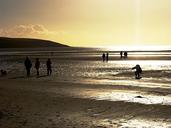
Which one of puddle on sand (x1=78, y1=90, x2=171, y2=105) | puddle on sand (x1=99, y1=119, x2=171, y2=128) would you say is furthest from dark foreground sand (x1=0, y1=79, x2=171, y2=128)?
puddle on sand (x1=78, y1=90, x2=171, y2=105)

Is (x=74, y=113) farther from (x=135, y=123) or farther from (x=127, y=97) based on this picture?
(x=127, y=97)

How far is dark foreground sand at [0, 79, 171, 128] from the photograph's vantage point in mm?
13648

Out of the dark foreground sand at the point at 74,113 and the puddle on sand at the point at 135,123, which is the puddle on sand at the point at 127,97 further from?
the puddle on sand at the point at 135,123

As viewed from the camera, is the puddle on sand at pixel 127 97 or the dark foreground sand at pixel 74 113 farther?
the puddle on sand at pixel 127 97

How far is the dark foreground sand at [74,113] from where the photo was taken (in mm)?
13648

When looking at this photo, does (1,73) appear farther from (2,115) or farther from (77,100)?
(2,115)

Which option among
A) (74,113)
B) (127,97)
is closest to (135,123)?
(74,113)

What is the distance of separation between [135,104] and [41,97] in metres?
5.31

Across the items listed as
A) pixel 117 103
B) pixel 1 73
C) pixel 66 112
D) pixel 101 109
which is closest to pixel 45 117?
pixel 66 112

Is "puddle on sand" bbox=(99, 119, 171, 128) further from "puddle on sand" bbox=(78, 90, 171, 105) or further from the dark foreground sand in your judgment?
"puddle on sand" bbox=(78, 90, 171, 105)

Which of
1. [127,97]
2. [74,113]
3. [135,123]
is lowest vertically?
[135,123]

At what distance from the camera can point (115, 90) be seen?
24297mm

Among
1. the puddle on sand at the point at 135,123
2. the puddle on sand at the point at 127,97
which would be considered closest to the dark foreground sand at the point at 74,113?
the puddle on sand at the point at 135,123

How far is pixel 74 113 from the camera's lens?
15945 millimetres
